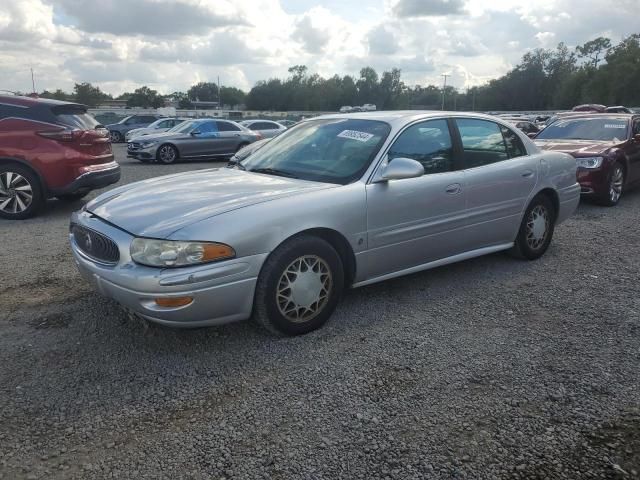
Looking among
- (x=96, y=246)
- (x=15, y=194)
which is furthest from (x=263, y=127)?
(x=96, y=246)

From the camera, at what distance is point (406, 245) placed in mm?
4141

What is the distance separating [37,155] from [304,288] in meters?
5.51

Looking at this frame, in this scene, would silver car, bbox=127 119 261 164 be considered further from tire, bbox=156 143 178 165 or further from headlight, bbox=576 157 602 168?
headlight, bbox=576 157 602 168

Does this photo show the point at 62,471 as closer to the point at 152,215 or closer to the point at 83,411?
the point at 83,411

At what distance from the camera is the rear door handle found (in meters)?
4.38

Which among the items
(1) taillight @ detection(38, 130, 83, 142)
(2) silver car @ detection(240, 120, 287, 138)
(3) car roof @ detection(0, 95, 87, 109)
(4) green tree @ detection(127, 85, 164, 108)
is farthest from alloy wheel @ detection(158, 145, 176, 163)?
(4) green tree @ detection(127, 85, 164, 108)

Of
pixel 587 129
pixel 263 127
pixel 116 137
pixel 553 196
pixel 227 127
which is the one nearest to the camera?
pixel 553 196

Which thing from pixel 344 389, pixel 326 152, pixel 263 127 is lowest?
pixel 344 389

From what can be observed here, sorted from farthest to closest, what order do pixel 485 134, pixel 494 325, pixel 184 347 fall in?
pixel 485 134 < pixel 494 325 < pixel 184 347

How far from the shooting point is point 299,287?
354cm

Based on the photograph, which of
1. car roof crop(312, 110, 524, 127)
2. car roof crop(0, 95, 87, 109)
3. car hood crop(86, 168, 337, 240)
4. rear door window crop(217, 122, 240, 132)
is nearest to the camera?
car hood crop(86, 168, 337, 240)

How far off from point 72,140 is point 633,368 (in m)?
7.15

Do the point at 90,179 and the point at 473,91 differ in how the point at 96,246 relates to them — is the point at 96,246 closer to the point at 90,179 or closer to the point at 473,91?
the point at 90,179

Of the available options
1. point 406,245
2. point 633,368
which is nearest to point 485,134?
point 406,245
